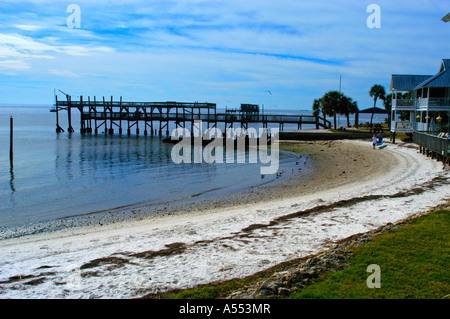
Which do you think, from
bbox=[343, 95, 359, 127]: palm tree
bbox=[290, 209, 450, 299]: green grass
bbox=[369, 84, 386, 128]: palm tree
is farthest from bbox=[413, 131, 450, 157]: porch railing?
bbox=[369, 84, 386, 128]: palm tree

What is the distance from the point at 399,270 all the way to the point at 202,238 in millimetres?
5114

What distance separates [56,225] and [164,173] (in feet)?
42.9

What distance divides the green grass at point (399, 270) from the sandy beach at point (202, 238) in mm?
1489

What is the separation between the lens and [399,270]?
21.3ft

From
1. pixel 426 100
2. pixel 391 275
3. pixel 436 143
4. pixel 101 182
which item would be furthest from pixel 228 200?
pixel 426 100

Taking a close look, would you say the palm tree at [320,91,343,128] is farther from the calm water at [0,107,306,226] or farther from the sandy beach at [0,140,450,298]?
the sandy beach at [0,140,450,298]

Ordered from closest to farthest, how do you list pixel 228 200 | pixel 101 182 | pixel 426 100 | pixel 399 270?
pixel 399 270 < pixel 228 200 < pixel 101 182 < pixel 426 100

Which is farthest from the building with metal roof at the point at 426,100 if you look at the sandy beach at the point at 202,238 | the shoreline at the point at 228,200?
the sandy beach at the point at 202,238

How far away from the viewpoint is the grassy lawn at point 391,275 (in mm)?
5684

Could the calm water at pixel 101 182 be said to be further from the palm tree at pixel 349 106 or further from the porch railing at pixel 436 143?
the palm tree at pixel 349 106

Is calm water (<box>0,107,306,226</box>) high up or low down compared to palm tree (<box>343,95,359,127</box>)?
down

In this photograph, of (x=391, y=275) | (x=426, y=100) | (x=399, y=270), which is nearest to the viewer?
(x=391, y=275)

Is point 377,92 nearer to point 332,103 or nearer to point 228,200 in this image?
point 332,103

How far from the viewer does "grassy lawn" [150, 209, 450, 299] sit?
18.6 ft
